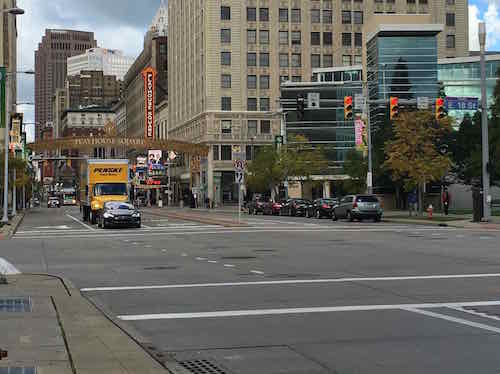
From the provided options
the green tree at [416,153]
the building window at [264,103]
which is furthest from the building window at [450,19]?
the green tree at [416,153]

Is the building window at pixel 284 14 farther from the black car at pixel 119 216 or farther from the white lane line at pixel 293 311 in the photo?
the white lane line at pixel 293 311

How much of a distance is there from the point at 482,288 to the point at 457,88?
74.4 meters

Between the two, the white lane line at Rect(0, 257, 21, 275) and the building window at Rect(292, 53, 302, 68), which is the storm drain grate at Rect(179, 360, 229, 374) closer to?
the white lane line at Rect(0, 257, 21, 275)

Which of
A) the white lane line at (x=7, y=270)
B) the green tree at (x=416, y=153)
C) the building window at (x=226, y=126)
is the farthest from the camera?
the building window at (x=226, y=126)

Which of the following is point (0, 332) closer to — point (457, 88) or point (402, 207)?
point (402, 207)

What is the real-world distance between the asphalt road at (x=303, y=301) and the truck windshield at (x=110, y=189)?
2059cm

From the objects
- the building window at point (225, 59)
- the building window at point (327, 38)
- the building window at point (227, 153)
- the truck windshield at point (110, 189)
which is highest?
the building window at point (327, 38)

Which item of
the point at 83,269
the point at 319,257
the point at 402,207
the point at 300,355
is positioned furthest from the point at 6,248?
the point at 402,207

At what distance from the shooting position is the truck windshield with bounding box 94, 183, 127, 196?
146 feet

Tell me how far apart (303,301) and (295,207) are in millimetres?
45980

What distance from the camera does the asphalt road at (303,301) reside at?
25.3ft

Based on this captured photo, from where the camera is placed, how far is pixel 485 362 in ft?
23.9

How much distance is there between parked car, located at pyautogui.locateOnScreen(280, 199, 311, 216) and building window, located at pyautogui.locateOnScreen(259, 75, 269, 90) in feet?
133

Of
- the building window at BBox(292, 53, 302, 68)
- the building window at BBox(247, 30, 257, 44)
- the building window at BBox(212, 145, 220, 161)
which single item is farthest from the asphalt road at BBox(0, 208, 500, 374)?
the building window at BBox(292, 53, 302, 68)
